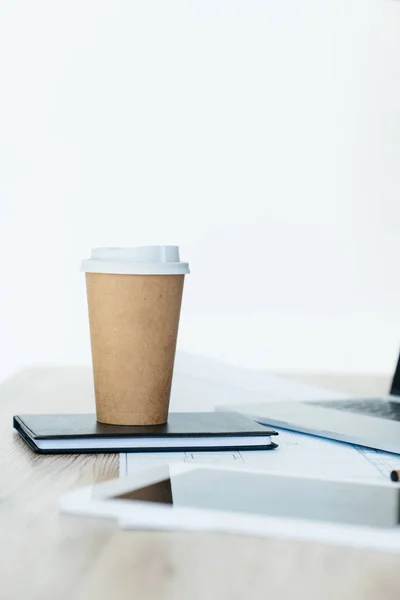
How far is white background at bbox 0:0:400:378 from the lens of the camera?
4055 millimetres

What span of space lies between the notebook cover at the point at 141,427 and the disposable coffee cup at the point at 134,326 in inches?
1.0

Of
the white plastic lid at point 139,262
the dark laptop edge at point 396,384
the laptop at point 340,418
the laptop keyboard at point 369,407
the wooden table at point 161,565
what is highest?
the white plastic lid at point 139,262

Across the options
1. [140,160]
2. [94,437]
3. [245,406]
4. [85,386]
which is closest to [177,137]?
[140,160]

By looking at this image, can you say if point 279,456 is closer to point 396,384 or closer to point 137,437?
point 137,437

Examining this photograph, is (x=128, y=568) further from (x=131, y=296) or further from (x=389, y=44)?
(x=389, y=44)

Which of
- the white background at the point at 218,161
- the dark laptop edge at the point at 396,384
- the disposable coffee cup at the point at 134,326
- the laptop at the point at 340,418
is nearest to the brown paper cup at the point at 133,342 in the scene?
the disposable coffee cup at the point at 134,326

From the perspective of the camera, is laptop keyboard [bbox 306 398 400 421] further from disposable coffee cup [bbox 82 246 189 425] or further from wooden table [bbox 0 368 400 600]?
wooden table [bbox 0 368 400 600]

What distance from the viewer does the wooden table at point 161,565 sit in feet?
1.52

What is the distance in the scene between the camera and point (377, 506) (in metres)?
0.63

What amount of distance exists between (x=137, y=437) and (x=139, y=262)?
0.60ft

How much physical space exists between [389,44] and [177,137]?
106 centimetres

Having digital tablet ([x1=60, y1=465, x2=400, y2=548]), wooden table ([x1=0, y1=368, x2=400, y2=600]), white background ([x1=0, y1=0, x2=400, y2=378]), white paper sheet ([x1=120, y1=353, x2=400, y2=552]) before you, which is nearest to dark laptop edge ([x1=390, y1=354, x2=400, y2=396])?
white paper sheet ([x1=120, y1=353, x2=400, y2=552])

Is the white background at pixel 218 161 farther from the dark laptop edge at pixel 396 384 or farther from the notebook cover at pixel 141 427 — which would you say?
the notebook cover at pixel 141 427

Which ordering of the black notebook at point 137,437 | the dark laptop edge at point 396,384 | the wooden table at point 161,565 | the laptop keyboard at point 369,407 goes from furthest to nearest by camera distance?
the dark laptop edge at point 396,384
the laptop keyboard at point 369,407
the black notebook at point 137,437
the wooden table at point 161,565
